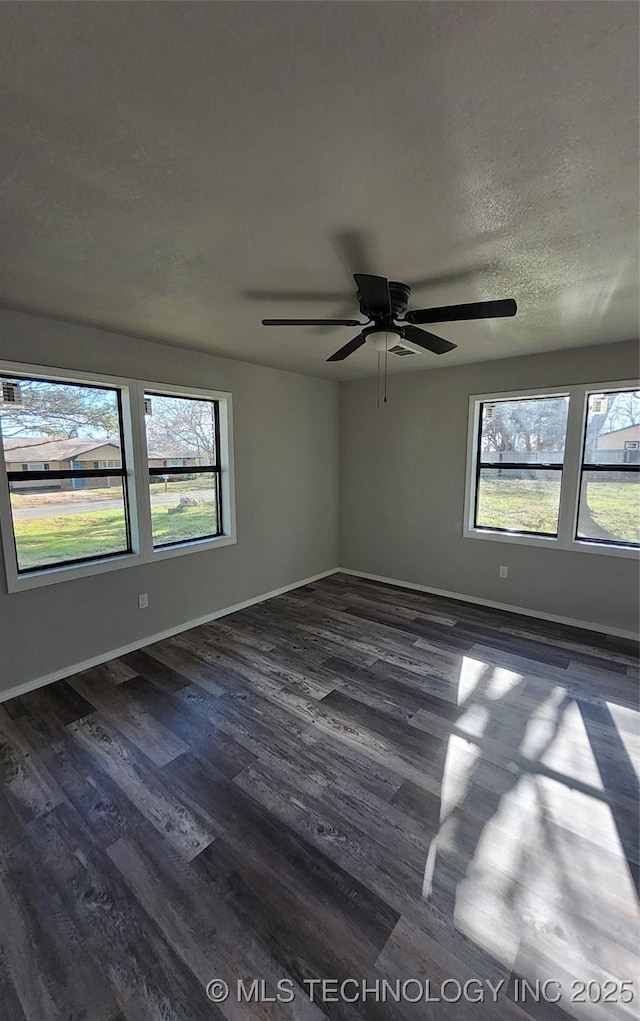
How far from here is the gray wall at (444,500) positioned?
3.72 meters

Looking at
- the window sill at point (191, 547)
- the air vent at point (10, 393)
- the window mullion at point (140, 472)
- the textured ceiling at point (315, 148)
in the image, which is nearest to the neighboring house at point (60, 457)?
the window mullion at point (140, 472)

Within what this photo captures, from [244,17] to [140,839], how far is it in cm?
272

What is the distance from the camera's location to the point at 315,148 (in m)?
1.30

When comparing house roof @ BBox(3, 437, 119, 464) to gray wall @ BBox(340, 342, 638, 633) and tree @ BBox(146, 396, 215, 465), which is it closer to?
tree @ BBox(146, 396, 215, 465)

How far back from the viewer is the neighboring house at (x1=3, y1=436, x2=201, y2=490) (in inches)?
109

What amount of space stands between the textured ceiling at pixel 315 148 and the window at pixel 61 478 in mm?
801

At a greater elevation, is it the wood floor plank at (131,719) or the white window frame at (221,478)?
the white window frame at (221,478)

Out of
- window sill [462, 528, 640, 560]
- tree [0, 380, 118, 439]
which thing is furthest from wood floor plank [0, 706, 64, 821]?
window sill [462, 528, 640, 560]

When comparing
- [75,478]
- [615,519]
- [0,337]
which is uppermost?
[0,337]

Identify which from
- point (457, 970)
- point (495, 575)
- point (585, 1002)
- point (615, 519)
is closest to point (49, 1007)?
point (457, 970)

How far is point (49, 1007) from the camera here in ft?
4.04

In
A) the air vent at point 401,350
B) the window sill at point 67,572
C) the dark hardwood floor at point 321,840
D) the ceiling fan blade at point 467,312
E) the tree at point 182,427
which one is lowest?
the dark hardwood floor at point 321,840

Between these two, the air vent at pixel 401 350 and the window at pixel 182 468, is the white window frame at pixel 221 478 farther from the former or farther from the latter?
the air vent at pixel 401 350

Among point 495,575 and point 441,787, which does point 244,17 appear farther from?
point 495,575
